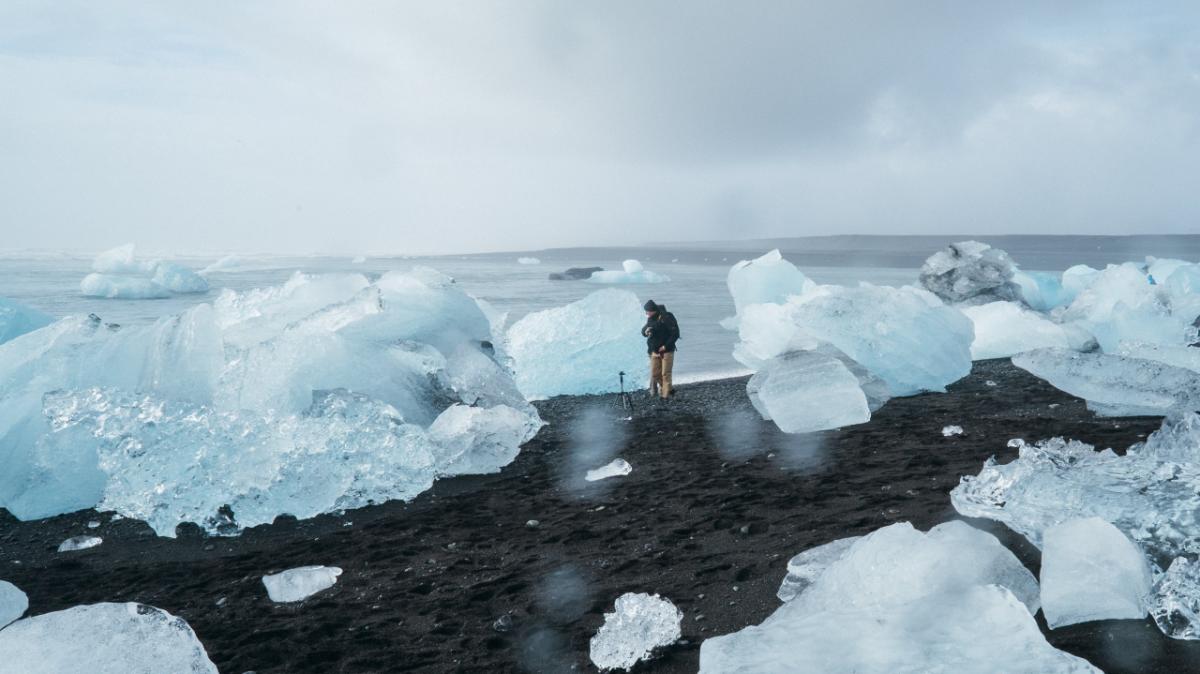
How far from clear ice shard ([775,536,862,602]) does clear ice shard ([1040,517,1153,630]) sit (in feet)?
2.38

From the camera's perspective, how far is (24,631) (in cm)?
301

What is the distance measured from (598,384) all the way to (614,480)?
5564 mm

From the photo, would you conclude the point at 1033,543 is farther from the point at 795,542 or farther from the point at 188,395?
the point at 188,395

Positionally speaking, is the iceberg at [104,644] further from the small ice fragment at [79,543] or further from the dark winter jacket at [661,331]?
the dark winter jacket at [661,331]

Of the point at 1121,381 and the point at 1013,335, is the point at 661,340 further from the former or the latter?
the point at 1013,335

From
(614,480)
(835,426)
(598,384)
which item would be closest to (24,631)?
(614,480)

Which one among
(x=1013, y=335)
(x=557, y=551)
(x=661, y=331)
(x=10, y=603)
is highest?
(x=661, y=331)

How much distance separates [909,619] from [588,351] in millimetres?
9371

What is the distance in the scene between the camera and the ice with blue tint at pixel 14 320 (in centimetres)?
1055

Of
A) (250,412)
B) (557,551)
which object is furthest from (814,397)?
(250,412)

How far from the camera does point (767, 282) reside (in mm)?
15422

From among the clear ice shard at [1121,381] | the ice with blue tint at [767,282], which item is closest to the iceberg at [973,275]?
the ice with blue tint at [767,282]

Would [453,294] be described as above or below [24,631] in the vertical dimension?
above

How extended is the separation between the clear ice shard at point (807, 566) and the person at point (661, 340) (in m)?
6.55
